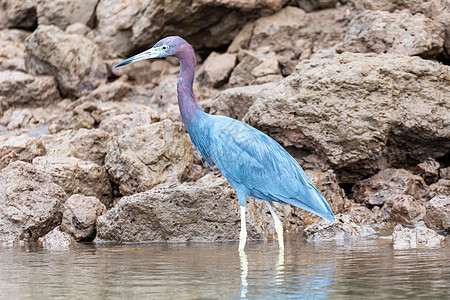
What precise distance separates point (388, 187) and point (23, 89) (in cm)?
769

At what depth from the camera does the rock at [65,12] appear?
15.4 meters

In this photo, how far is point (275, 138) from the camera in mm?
9500

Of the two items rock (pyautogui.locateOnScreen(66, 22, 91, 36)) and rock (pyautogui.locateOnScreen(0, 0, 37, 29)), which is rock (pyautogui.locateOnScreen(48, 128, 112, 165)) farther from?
rock (pyautogui.locateOnScreen(0, 0, 37, 29))

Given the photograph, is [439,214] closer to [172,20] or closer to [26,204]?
[26,204]

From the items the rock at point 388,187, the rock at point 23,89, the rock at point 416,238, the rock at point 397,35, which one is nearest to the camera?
the rock at point 416,238

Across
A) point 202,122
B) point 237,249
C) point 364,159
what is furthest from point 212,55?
point 237,249

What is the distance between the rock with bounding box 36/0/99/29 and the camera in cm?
1535

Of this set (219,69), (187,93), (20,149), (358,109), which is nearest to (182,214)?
(187,93)

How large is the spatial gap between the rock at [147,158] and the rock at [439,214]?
3.42 m

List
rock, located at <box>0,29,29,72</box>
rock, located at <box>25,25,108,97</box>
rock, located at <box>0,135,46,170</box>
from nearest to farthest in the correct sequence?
rock, located at <box>0,135,46,170</box>, rock, located at <box>25,25,108,97</box>, rock, located at <box>0,29,29,72</box>

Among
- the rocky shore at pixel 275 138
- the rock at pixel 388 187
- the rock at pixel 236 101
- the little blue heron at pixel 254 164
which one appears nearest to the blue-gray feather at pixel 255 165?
the little blue heron at pixel 254 164

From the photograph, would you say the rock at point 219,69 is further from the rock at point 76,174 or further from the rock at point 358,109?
the rock at point 76,174

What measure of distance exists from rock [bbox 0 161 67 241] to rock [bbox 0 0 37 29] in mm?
7996

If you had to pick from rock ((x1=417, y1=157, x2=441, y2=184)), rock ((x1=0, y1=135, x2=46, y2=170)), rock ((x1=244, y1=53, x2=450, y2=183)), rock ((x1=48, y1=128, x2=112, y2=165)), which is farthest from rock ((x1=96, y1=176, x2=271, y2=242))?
rock ((x1=417, y1=157, x2=441, y2=184))
